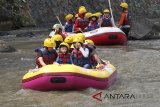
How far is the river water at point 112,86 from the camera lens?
32.6 ft

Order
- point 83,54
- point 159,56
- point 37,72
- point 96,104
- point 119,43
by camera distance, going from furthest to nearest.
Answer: point 119,43 < point 159,56 < point 83,54 < point 37,72 < point 96,104

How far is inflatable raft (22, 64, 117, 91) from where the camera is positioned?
10.3 metres

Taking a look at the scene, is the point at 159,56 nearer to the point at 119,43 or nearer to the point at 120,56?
the point at 120,56

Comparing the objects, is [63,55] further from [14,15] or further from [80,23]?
[14,15]

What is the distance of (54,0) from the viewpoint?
100 ft

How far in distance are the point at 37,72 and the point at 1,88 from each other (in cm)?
154

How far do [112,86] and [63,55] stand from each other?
140 cm

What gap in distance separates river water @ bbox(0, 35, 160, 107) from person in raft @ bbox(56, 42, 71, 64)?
3.22ft

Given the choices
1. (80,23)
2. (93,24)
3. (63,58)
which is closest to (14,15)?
(80,23)

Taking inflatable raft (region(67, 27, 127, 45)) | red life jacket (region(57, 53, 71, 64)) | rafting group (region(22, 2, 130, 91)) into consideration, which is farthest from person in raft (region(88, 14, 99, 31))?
red life jacket (region(57, 53, 71, 64))

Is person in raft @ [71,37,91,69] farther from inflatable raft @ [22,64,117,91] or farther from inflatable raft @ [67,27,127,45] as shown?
inflatable raft @ [67,27,127,45]

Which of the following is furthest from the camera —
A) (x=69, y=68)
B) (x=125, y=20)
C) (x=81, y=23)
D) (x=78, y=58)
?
(x=125, y=20)

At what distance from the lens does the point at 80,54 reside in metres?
11.6

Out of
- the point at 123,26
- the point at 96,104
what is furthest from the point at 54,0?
the point at 96,104
